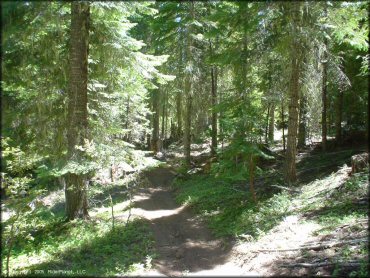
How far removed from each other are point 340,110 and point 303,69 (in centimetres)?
556

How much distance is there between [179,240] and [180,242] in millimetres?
191

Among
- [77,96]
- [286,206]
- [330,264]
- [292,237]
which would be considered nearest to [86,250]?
[77,96]

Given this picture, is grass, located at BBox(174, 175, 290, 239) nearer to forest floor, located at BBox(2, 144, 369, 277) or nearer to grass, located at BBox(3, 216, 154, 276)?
forest floor, located at BBox(2, 144, 369, 277)

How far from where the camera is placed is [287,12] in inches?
381

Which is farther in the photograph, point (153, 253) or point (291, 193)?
point (291, 193)

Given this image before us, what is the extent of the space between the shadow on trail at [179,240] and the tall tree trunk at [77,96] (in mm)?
3046

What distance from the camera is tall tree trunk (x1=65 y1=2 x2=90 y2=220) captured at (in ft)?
34.2

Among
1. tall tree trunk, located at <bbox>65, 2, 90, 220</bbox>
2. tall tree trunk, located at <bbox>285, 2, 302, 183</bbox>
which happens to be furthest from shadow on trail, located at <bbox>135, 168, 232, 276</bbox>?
tall tree trunk, located at <bbox>285, 2, 302, 183</bbox>

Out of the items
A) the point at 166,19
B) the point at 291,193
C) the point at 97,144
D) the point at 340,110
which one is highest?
the point at 166,19

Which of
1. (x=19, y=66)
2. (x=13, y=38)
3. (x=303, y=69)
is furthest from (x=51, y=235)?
(x=303, y=69)

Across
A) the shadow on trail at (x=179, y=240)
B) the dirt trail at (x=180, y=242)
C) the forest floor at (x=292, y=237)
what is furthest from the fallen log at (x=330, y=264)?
the shadow on trail at (x=179, y=240)

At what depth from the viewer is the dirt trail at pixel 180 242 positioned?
27.6ft

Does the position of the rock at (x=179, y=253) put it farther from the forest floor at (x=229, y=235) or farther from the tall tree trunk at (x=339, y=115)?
the tall tree trunk at (x=339, y=115)

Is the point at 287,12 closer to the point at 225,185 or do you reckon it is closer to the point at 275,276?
the point at 275,276
